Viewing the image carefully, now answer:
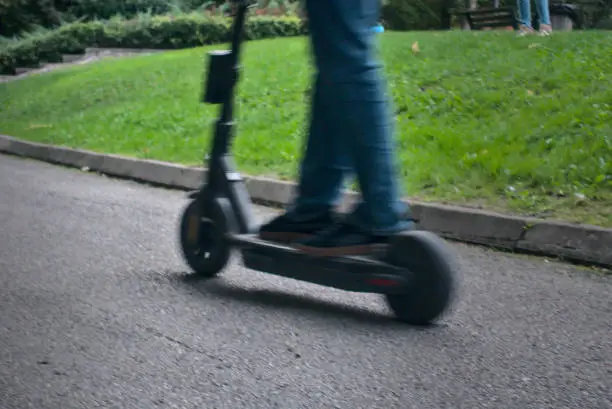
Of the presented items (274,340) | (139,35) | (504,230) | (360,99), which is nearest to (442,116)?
(504,230)

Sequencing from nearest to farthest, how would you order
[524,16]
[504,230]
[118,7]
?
[504,230]
[524,16]
[118,7]

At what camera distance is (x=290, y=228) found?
4.08 m

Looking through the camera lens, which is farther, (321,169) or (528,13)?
(528,13)

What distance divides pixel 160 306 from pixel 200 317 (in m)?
0.25

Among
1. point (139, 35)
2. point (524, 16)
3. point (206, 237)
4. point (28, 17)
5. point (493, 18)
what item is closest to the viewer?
point (206, 237)

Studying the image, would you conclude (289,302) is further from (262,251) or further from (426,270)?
(426,270)

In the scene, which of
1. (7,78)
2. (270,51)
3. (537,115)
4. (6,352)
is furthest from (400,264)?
(7,78)

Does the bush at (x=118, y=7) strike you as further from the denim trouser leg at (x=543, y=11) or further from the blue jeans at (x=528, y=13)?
the denim trouser leg at (x=543, y=11)

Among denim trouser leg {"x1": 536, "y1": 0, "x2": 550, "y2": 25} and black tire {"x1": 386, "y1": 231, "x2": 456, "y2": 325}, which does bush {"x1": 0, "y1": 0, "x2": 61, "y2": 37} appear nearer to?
denim trouser leg {"x1": 536, "y1": 0, "x2": 550, "y2": 25}

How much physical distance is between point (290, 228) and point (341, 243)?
0.34m

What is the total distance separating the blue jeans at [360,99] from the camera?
3.70m

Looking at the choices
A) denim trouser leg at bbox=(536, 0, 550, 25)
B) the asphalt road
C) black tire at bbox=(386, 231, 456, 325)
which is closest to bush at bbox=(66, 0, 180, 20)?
denim trouser leg at bbox=(536, 0, 550, 25)

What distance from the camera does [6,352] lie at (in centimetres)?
348

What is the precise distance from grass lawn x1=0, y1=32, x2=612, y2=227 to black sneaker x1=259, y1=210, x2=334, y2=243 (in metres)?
2.11
